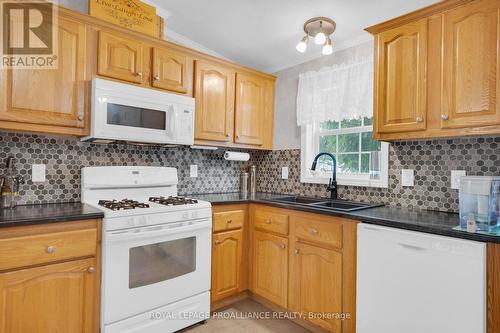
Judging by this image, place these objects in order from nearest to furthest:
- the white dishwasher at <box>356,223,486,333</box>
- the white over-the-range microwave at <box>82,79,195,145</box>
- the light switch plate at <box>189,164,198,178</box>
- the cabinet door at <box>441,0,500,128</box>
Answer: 1. the white dishwasher at <box>356,223,486,333</box>
2. the cabinet door at <box>441,0,500,128</box>
3. the white over-the-range microwave at <box>82,79,195,145</box>
4. the light switch plate at <box>189,164,198,178</box>

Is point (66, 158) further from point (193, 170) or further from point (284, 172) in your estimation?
point (284, 172)

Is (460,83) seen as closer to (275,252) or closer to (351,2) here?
(351,2)

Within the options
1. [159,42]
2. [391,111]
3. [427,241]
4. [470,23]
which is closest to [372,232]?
[427,241]

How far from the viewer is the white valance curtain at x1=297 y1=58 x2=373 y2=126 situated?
238 cm

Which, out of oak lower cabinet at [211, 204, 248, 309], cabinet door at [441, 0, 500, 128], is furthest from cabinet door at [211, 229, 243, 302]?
cabinet door at [441, 0, 500, 128]

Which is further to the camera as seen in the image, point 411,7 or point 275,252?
point 275,252

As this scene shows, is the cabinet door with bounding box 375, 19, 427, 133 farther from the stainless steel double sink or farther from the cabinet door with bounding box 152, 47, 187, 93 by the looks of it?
the cabinet door with bounding box 152, 47, 187, 93

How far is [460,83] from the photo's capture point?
1.67 metres

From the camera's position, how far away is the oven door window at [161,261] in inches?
72.5

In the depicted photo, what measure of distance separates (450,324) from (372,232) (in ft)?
1.76

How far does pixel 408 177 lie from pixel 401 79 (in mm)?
710

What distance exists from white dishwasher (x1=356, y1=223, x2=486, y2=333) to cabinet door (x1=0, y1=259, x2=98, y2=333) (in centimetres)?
161

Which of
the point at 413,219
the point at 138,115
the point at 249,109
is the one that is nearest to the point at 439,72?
the point at 413,219

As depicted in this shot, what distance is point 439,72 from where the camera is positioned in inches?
68.9
